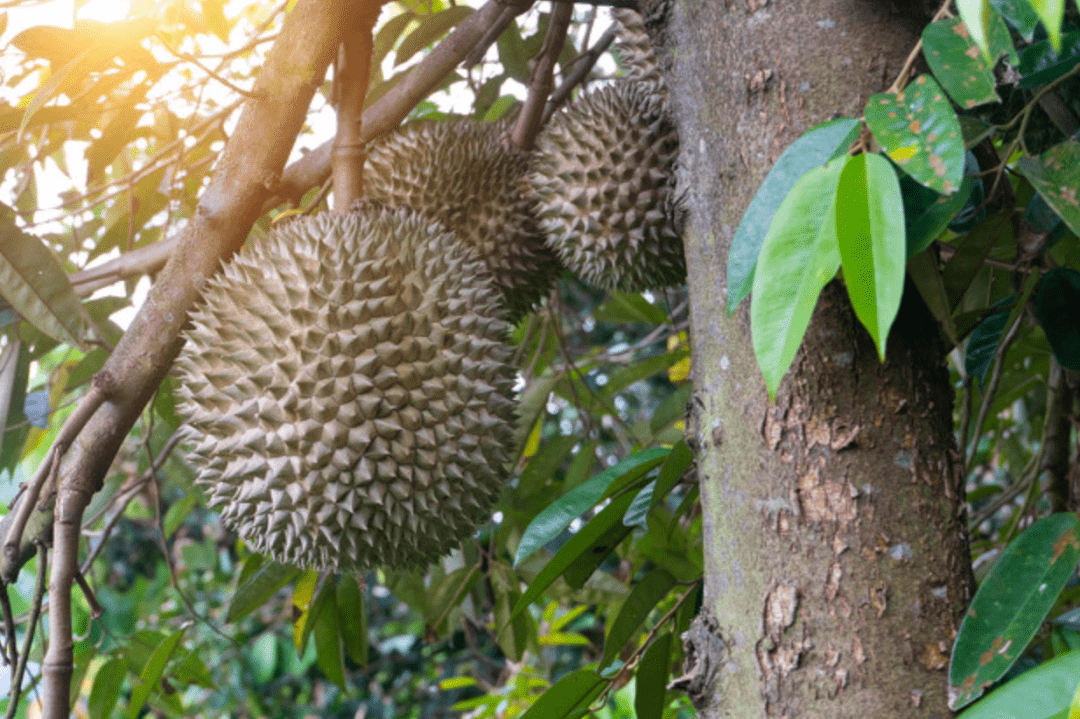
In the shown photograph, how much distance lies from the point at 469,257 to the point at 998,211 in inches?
20.0

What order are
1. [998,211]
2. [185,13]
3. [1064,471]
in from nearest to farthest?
1. [998,211]
2. [185,13]
3. [1064,471]

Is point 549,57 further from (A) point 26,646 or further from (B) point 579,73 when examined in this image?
(A) point 26,646

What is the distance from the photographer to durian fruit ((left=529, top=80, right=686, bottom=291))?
1.03m

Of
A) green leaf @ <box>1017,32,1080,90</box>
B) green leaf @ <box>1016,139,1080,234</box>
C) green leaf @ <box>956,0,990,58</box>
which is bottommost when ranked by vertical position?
green leaf @ <box>1016,139,1080,234</box>

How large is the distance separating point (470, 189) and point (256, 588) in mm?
591

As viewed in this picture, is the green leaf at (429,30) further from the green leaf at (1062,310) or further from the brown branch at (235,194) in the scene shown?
the green leaf at (1062,310)

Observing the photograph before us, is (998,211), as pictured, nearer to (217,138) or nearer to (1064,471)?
(1064,471)

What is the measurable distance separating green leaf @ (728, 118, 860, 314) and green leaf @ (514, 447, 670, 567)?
1.06ft

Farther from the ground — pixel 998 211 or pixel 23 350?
pixel 23 350

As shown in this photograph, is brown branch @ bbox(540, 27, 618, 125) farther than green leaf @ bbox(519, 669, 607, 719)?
Yes

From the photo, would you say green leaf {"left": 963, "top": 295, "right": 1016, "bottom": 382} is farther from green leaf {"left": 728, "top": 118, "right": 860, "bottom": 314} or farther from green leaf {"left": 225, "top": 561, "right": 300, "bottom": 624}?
green leaf {"left": 225, "top": 561, "right": 300, "bottom": 624}

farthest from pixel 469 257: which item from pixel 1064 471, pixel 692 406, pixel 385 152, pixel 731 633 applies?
pixel 1064 471

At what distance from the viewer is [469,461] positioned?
2.85 ft

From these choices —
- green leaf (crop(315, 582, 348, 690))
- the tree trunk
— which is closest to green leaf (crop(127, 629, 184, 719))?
green leaf (crop(315, 582, 348, 690))
